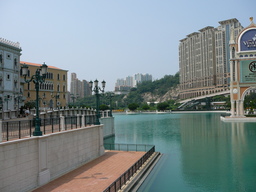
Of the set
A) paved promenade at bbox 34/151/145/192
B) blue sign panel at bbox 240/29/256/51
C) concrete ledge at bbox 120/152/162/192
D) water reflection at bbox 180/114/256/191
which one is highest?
blue sign panel at bbox 240/29/256/51

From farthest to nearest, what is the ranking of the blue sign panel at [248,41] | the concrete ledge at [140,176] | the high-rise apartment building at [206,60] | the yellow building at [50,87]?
the high-rise apartment building at [206,60]
the yellow building at [50,87]
the blue sign panel at [248,41]
the concrete ledge at [140,176]

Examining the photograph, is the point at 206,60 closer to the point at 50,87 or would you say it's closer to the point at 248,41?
the point at 248,41

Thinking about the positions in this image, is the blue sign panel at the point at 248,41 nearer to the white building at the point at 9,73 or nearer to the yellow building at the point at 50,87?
the yellow building at the point at 50,87

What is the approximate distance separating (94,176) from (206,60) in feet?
477

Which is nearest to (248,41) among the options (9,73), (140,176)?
(9,73)

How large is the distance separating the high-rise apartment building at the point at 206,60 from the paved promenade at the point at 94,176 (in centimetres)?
12471

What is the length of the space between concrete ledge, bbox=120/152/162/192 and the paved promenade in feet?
2.91

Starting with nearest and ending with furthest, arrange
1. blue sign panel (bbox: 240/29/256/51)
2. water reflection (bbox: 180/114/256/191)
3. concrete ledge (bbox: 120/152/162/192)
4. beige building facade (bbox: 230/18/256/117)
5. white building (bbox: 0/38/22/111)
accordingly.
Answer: concrete ledge (bbox: 120/152/162/192), water reflection (bbox: 180/114/256/191), white building (bbox: 0/38/22/111), blue sign panel (bbox: 240/29/256/51), beige building facade (bbox: 230/18/256/117)

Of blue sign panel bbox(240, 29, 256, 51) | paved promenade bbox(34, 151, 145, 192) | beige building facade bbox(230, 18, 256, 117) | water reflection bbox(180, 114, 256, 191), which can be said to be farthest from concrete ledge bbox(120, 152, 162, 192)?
blue sign panel bbox(240, 29, 256, 51)

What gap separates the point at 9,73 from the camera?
1626 inches

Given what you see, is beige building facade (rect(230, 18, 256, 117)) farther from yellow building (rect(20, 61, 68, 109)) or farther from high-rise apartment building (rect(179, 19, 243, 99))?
high-rise apartment building (rect(179, 19, 243, 99))

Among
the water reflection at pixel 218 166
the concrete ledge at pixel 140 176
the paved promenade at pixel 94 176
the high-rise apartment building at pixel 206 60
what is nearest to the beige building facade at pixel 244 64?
the water reflection at pixel 218 166

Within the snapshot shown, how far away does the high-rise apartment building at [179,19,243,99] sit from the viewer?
13850 cm

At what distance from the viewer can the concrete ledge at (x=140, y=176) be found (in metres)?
12.8
